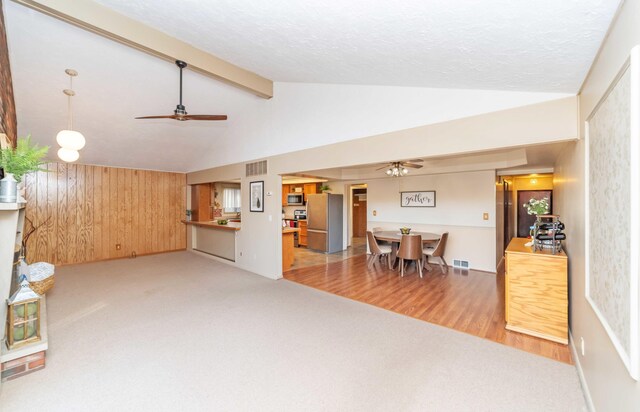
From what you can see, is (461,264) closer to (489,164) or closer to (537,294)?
(489,164)

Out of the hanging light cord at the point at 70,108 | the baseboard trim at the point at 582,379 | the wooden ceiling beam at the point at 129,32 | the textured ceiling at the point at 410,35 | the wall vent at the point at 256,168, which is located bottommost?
the baseboard trim at the point at 582,379

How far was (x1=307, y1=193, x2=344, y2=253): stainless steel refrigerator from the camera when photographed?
307 inches

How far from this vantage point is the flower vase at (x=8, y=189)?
6.20ft

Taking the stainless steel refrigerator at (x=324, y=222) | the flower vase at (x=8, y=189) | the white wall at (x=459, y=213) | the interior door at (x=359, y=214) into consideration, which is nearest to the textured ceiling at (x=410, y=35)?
the flower vase at (x=8, y=189)

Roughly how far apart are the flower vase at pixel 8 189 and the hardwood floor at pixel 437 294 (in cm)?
381

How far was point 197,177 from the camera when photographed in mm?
7707

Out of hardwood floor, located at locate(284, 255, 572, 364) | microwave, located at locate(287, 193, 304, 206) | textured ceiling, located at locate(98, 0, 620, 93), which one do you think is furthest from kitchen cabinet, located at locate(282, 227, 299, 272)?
textured ceiling, located at locate(98, 0, 620, 93)

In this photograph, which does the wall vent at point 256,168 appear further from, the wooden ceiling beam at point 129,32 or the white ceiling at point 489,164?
the wooden ceiling beam at point 129,32

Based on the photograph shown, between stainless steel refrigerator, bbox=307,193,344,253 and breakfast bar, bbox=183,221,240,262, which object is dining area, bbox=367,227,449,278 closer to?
stainless steel refrigerator, bbox=307,193,344,253

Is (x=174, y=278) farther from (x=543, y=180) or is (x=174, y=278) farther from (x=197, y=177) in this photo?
(x=543, y=180)

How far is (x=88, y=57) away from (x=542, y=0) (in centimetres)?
498

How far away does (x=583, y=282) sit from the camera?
6.98 ft

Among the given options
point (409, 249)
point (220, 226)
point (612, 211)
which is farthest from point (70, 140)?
point (409, 249)

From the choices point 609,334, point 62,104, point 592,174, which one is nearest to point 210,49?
point 62,104
